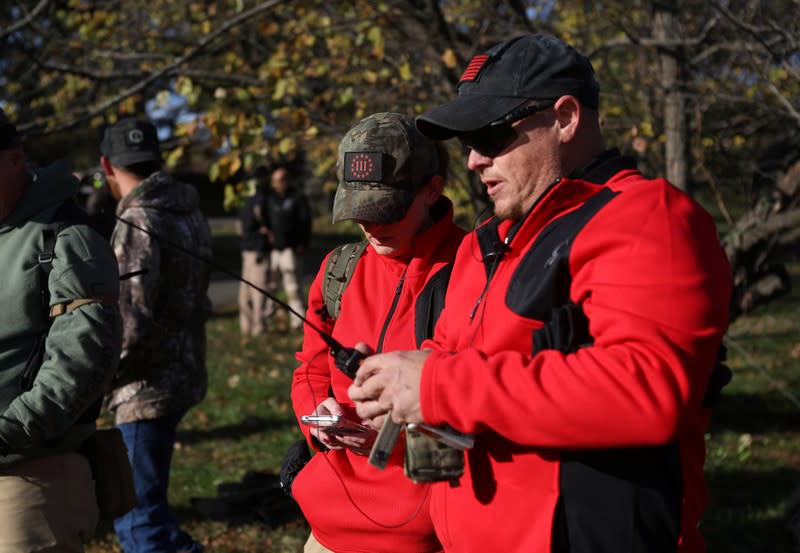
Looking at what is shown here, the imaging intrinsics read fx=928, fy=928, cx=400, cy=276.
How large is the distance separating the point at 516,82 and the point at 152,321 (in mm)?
2802

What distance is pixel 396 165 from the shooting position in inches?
Answer: 104

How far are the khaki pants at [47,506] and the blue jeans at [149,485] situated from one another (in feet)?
3.78

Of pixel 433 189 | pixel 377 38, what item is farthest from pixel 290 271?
pixel 433 189

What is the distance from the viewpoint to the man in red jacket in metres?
1.67

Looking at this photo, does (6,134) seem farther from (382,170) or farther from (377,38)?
(377,38)

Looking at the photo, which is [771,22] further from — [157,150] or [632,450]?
[632,450]

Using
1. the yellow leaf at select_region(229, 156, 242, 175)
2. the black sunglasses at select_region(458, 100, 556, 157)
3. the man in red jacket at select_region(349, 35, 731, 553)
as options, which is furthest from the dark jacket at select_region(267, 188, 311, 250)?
the black sunglasses at select_region(458, 100, 556, 157)

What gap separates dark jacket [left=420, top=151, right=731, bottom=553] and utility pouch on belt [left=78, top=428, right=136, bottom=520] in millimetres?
1623

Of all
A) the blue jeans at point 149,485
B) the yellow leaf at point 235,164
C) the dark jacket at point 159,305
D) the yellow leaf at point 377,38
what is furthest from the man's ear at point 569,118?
the yellow leaf at point 235,164

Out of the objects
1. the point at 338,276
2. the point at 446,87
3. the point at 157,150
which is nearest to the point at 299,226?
the point at 446,87

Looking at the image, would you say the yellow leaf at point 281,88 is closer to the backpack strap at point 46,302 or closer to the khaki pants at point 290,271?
the backpack strap at point 46,302

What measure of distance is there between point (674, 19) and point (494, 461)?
5138mm

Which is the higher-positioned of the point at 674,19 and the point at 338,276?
the point at 674,19

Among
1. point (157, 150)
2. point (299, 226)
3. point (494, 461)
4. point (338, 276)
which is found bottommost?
point (299, 226)
